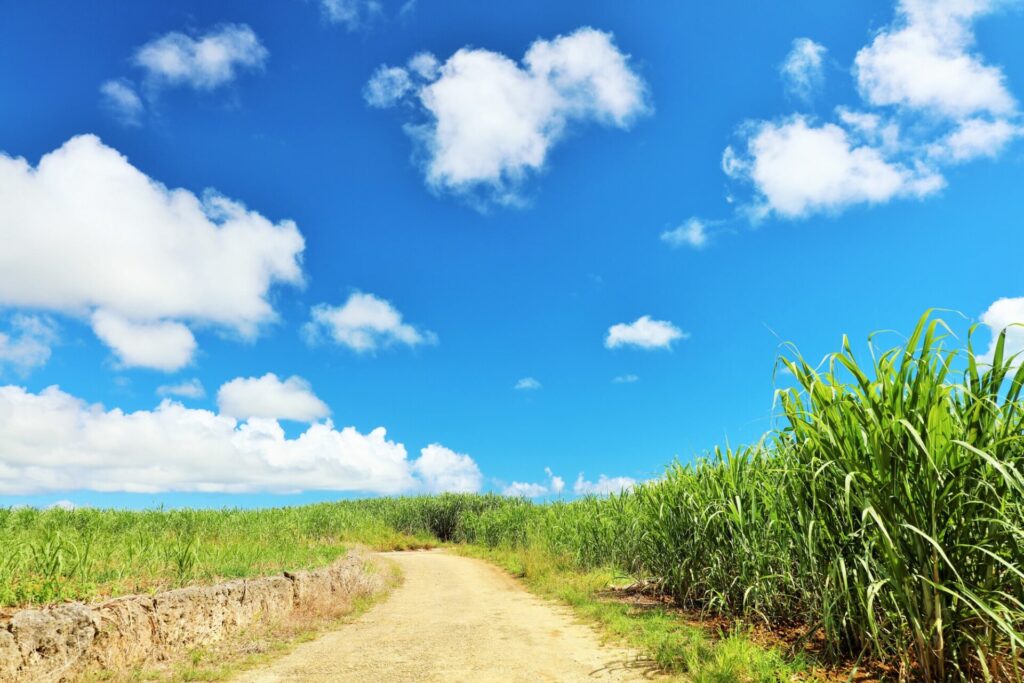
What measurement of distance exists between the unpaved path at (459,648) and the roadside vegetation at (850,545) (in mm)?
699

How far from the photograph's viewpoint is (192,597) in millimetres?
8031

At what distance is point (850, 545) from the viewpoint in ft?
17.6

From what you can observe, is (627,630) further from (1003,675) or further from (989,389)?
(989,389)

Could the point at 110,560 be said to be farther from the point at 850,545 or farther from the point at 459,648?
the point at 850,545

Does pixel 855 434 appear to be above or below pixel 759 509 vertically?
above

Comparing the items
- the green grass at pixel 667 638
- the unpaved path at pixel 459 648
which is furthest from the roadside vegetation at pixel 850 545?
the unpaved path at pixel 459 648

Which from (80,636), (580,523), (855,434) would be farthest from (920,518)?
(580,523)

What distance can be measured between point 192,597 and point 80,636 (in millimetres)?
1596

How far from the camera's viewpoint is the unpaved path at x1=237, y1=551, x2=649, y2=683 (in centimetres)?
685

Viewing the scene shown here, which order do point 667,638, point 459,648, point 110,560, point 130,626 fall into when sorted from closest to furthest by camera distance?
1. point 130,626
2. point 667,638
3. point 459,648
4. point 110,560

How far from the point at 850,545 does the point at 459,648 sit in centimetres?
523

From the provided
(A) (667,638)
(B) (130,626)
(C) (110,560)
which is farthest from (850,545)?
(C) (110,560)

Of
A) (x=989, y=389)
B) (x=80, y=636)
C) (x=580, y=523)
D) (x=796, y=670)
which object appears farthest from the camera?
(x=580, y=523)

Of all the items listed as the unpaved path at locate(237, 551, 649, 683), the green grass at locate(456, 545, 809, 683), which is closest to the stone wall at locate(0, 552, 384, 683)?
the unpaved path at locate(237, 551, 649, 683)
